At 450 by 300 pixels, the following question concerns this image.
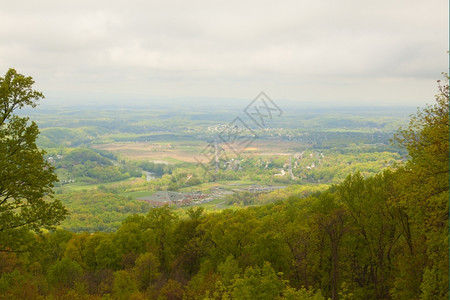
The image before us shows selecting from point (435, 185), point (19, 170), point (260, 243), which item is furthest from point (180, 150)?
point (435, 185)

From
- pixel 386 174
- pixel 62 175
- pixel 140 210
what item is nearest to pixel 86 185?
pixel 62 175

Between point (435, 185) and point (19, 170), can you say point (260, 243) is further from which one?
point (19, 170)

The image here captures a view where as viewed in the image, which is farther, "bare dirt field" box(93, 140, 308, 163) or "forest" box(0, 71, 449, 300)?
"bare dirt field" box(93, 140, 308, 163)

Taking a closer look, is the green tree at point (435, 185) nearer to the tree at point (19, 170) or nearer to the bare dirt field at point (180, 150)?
the tree at point (19, 170)

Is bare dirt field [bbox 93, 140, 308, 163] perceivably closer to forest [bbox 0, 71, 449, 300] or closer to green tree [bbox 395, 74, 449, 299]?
forest [bbox 0, 71, 449, 300]

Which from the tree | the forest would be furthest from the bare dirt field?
the tree
